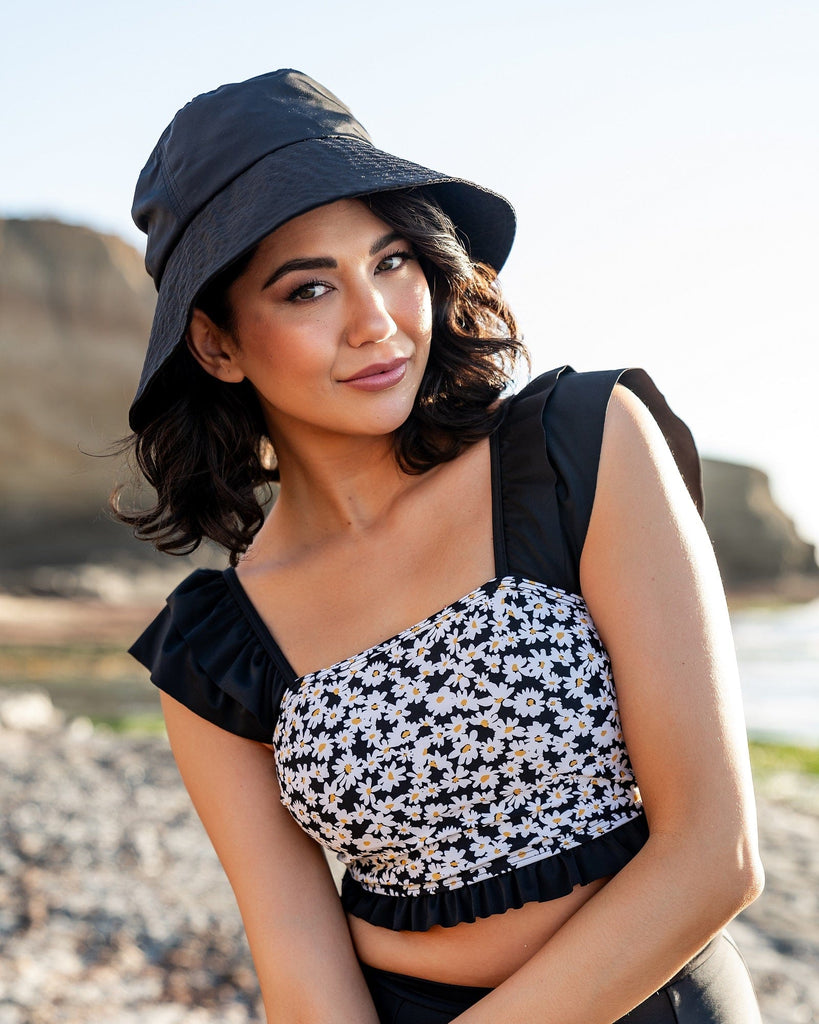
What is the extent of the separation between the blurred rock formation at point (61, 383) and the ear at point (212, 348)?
17.4 meters

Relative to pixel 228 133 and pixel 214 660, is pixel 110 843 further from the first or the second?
pixel 228 133

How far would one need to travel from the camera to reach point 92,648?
14250 mm

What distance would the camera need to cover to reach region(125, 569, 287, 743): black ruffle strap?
5.66 ft

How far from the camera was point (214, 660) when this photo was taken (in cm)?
177

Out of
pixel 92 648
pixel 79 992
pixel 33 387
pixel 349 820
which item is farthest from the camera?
pixel 33 387

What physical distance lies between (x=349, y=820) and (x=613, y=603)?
0.51 metres

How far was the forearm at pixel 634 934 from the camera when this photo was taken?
4.32 feet

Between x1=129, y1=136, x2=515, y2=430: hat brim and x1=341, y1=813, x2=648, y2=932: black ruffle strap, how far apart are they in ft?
3.07

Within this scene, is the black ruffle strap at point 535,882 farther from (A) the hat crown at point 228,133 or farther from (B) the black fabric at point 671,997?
(A) the hat crown at point 228,133

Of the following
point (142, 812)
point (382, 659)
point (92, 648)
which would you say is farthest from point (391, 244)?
point (92, 648)

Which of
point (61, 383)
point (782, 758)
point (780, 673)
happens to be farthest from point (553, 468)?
point (61, 383)

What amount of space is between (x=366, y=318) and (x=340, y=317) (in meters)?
0.04

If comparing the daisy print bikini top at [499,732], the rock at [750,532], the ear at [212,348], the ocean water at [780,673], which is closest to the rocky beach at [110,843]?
the ear at [212,348]

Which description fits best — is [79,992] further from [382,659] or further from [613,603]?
[613,603]
